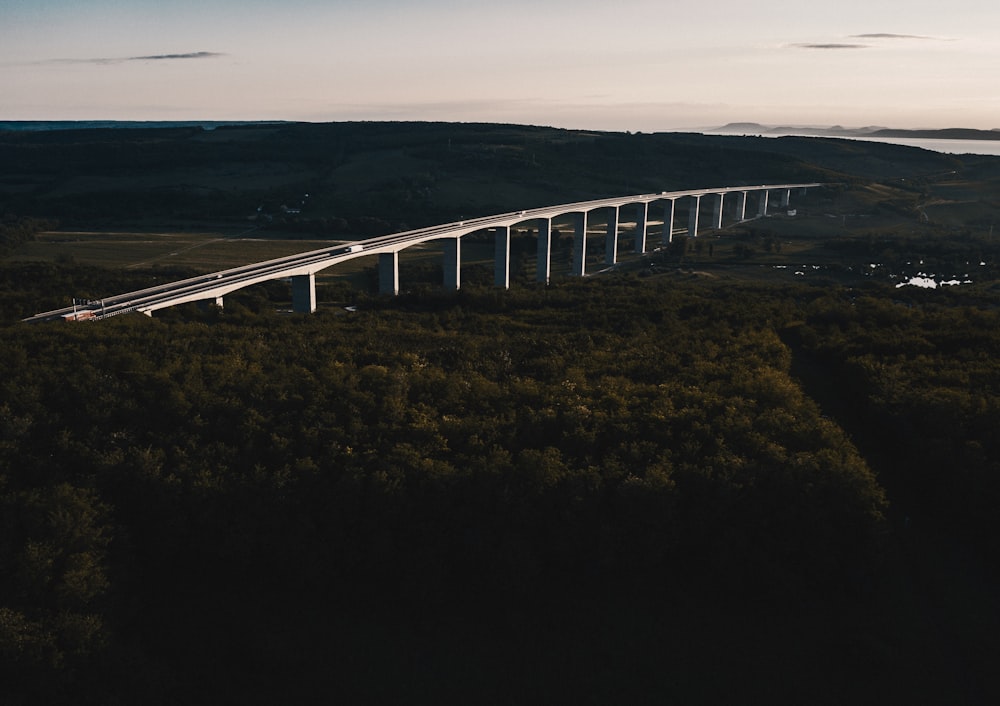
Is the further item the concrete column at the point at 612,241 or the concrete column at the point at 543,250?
the concrete column at the point at 612,241

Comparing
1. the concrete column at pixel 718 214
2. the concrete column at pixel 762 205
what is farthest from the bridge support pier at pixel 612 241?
the concrete column at pixel 762 205

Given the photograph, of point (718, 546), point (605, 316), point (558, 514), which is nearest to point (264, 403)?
point (558, 514)

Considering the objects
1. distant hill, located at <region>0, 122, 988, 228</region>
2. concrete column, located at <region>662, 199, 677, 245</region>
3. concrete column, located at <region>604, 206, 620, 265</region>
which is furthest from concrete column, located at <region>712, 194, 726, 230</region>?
concrete column, located at <region>604, 206, 620, 265</region>

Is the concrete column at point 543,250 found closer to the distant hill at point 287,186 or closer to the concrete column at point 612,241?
the concrete column at point 612,241

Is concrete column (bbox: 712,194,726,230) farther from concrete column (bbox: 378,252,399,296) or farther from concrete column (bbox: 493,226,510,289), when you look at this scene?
concrete column (bbox: 378,252,399,296)

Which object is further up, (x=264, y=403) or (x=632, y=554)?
(x=264, y=403)

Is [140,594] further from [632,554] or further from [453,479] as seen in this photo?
[632,554]
